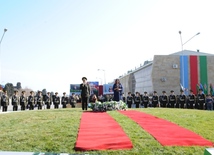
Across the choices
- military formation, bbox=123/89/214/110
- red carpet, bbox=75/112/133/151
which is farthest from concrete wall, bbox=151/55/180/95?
red carpet, bbox=75/112/133/151

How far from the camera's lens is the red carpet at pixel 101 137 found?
5788 mm

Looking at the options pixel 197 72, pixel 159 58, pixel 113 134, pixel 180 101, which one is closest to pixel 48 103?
pixel 180 101

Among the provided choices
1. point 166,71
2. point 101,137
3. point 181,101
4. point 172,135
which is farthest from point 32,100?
point 166,71

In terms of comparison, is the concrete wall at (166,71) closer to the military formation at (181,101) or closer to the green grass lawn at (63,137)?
the military formation at (181,101)

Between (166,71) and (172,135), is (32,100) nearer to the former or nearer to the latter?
(172,135)

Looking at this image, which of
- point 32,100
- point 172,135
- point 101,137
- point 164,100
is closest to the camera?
point 101,137

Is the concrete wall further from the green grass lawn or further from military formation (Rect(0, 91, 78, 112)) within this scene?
the green grass lawn

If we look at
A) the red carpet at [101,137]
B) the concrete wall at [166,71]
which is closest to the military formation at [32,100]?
the red carpet at [101,137]

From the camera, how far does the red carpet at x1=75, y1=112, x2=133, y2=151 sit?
5.79m

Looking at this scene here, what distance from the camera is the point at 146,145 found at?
19.6 ft

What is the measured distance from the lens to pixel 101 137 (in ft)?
21.3

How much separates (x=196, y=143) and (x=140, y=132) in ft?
4.98

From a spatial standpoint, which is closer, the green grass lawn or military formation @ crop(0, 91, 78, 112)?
the green grass lawn

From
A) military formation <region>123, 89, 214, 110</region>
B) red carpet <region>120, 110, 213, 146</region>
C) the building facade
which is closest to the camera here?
red carpet <region>120, 110, 213, 146</region>
